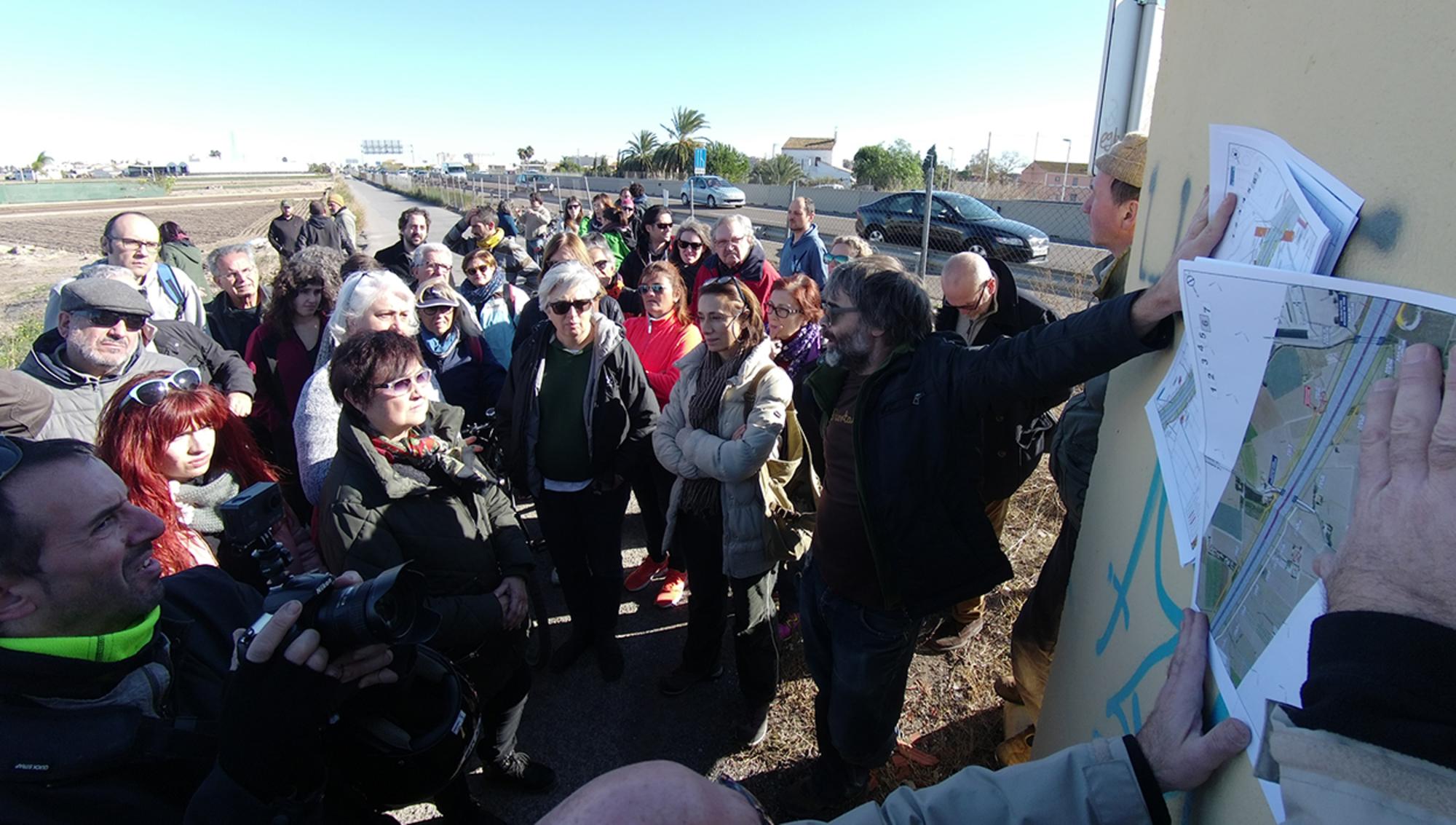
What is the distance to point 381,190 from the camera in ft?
176

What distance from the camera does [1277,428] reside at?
81 centimetres

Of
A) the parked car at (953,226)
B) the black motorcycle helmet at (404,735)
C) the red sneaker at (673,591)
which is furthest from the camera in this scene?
the parked car at (953,226)

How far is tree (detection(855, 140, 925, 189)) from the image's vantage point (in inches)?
1235

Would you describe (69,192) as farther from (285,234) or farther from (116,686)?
(116,686)

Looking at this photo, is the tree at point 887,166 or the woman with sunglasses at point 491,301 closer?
the woman with sunglasses at point 491,301

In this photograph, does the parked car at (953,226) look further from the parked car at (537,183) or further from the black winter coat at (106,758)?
the parked car at (537,183)

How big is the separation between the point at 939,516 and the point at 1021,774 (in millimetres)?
914

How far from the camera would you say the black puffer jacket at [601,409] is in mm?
3021

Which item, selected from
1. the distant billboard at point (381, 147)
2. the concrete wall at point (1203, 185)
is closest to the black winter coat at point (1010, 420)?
the concrete wall at point (1203, 185)

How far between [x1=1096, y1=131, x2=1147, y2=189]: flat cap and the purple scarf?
1544 mm

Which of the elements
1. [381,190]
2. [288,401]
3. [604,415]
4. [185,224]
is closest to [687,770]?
[604,415]

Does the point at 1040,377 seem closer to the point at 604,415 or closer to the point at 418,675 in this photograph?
the point at 418,675

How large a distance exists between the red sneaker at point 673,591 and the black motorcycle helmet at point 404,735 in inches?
77.7

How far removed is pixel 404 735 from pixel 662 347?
2.45 meters
